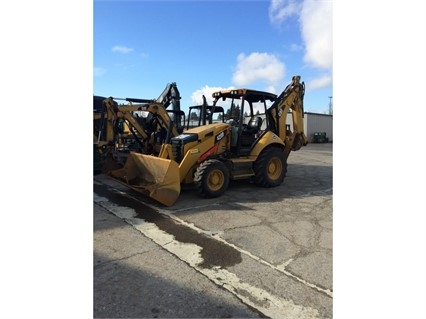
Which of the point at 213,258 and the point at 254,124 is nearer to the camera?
the point at 213,258

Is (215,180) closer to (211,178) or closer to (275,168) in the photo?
(211,178)

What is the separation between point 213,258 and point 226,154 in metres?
3.91

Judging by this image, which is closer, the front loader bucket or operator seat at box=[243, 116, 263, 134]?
the front loader bucket

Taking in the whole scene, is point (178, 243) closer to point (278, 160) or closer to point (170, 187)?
point (170, 187)

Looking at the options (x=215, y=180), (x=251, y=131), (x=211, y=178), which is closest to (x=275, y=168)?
(x=251, y=131)

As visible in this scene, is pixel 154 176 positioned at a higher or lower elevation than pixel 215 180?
higher

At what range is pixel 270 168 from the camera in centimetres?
778

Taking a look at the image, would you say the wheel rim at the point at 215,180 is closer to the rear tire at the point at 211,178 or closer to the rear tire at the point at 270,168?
the rear tire at the point at 211,178

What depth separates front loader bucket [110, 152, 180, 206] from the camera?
18.8 feet

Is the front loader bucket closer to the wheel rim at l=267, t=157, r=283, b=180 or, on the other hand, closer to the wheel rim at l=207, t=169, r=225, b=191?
the wheel rim at l=207, t=169, r=225, b=191

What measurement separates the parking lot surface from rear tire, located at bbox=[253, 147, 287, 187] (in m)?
1.14

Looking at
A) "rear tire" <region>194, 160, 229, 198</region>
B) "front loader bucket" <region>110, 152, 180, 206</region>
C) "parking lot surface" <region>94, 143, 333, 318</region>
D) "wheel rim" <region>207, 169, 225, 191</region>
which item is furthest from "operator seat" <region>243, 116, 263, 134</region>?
"front loader bucket" <region>110, 152, 180, 206</region>

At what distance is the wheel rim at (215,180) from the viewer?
21.0 feet

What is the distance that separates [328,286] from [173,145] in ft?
14.9
